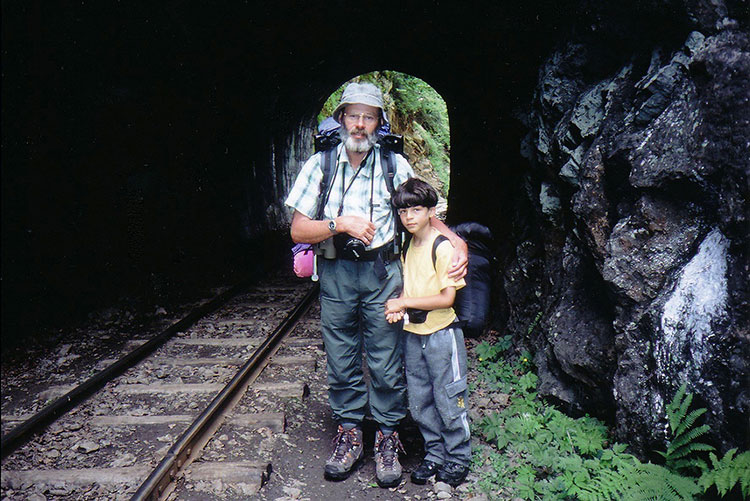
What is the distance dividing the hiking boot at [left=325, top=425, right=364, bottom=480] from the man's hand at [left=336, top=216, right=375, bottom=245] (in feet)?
4.65

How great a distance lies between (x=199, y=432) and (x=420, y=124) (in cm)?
2027

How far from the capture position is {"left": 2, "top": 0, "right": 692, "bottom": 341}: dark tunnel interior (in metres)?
5.61

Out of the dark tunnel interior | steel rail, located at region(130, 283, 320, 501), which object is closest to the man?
steel rail, located at region(130, 283, 320, 501)

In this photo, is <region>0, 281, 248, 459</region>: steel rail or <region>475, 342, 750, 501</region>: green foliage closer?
<region>475, 342, 750, 501</region>: green foliage

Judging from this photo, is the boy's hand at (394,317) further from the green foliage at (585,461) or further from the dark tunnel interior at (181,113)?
the dark tunnel interior at (181,113)

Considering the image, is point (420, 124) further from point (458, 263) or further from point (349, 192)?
point (458, 263)

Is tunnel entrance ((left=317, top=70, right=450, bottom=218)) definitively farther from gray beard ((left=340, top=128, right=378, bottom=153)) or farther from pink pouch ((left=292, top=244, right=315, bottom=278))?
gray beard ((left=340, top=128, right=378, bottom=153))

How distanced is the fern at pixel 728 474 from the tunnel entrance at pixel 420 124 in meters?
17.3

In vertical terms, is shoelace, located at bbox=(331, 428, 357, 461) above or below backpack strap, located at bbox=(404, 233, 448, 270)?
below

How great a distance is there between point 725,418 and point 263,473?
2.70 meters

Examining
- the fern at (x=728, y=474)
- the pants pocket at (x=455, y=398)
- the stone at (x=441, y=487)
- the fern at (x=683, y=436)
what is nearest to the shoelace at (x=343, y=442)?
the stone at (x=441, y=487)

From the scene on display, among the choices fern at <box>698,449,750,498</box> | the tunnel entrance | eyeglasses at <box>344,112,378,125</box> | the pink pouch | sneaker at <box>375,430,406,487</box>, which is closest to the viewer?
fern at <box>698,449,750,498</box>

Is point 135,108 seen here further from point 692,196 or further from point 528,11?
point 692,196

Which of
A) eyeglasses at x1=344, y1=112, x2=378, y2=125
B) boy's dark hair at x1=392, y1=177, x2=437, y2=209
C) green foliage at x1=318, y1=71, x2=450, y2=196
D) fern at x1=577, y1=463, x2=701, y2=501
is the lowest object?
fern at x1=577, y1=463, x2=701, y2=501
